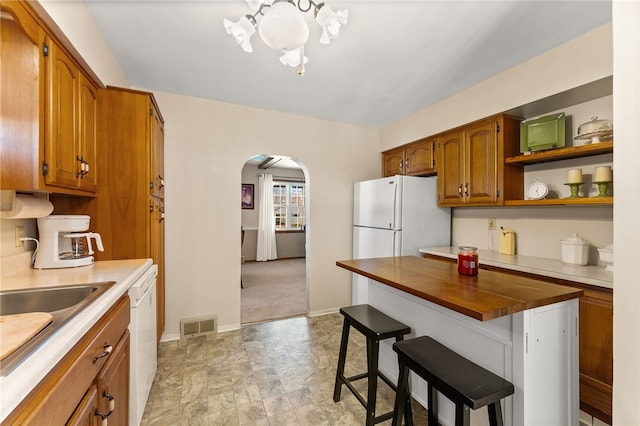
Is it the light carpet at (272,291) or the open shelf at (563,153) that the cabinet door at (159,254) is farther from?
the open shelf at (563,153)

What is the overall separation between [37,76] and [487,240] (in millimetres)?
3564

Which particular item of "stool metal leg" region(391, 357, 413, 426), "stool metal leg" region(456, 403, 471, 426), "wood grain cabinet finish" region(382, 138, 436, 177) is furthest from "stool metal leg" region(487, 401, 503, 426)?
"wood grain cabinet finish" region(382, 138, 436, 177)

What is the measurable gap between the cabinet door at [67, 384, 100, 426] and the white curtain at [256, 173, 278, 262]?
6126mm

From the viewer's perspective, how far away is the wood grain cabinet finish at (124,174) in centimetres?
197

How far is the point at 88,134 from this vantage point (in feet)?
5.84

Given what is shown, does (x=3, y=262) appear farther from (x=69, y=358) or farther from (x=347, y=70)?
(x=347, y=70)

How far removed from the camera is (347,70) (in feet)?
7.93

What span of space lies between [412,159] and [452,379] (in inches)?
109

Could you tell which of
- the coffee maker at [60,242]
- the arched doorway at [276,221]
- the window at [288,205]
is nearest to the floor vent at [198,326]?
the coffee maker at [60,242]

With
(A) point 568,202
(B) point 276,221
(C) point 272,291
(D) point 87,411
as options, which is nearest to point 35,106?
(D) point 87,411

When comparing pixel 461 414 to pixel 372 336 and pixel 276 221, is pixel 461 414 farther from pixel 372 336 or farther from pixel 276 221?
pixel 276 221

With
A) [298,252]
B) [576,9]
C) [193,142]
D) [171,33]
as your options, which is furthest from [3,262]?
[298,252]

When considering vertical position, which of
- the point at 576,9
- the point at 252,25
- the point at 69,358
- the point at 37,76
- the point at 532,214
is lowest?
the point at 69,358

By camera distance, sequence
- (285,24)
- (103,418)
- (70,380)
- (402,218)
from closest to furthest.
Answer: (70,380) → (103,418) → (285,24) → (402,218)
